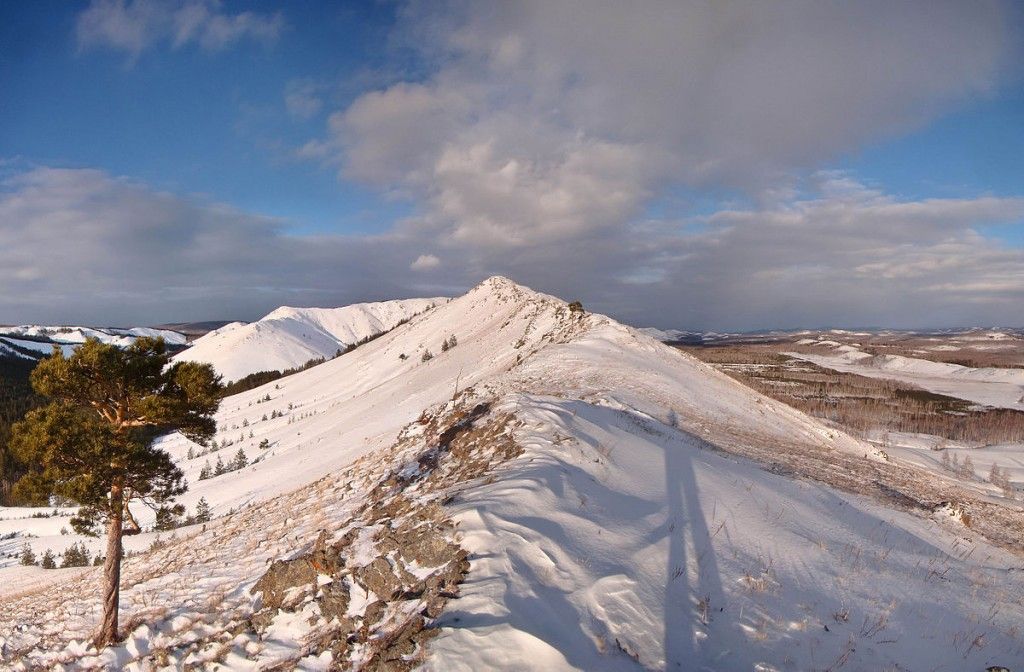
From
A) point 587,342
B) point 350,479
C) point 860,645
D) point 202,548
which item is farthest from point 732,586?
point 587,342

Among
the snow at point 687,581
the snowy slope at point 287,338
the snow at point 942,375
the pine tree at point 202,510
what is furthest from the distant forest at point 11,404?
the snow at point 942,375

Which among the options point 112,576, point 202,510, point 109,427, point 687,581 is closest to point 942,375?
point 687,581

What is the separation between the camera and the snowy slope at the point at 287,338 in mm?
116119

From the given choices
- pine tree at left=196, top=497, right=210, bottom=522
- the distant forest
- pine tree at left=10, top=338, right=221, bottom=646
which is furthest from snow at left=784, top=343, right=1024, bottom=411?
the distant forest

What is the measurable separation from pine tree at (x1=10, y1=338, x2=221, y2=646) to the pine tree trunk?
16mm

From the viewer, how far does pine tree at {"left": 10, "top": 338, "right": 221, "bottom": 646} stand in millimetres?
8031

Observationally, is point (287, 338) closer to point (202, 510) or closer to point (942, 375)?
point (202, 510)

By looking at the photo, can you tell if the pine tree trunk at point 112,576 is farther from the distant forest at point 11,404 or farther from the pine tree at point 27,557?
the distant forest at point 11,404

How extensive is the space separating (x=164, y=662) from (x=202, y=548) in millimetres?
7360

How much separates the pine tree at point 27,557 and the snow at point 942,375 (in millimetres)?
131432

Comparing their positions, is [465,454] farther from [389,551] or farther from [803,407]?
[803,407]

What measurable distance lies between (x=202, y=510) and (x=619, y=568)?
20118mm

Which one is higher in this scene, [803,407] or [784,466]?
[784,466]

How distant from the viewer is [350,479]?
1388 cm
